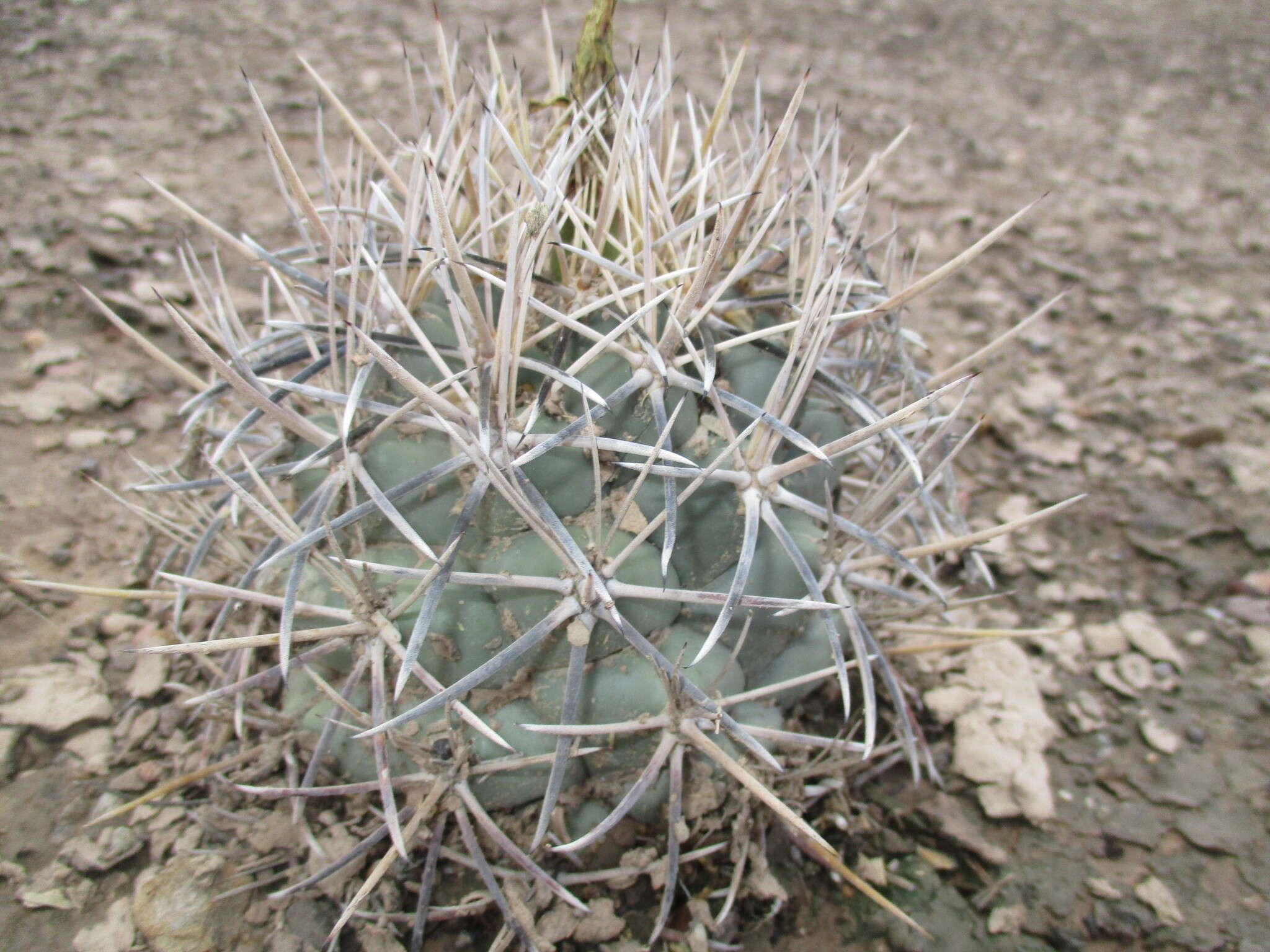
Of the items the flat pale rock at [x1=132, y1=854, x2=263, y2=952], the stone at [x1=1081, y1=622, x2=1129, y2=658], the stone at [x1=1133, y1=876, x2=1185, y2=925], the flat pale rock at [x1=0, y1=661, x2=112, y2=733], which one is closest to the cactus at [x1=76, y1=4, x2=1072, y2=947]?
the flat pale rock at [x1=132, y1=854, x2=263, y2=952]

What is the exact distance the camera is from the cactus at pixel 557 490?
0.91 m

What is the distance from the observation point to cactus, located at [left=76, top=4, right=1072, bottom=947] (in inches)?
35.9

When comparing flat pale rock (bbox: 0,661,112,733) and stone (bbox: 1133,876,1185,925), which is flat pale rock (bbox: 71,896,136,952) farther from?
stone (bbox: 1133,876,1185,925)

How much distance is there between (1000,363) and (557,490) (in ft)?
6.20

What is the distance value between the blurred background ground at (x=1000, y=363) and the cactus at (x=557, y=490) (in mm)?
389

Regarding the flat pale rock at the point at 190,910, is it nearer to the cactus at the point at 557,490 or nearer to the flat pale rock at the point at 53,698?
the cactus at the point at 557,490

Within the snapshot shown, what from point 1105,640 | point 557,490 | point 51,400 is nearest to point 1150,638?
point 1105,640

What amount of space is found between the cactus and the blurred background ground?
389 millimetres

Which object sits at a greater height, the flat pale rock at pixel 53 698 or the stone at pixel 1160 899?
the flat pale rock at pixel 53 698

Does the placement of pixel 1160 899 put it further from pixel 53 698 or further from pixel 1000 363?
pixel 53 698

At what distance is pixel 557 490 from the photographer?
992 millimetres

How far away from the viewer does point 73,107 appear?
2648 millimetres

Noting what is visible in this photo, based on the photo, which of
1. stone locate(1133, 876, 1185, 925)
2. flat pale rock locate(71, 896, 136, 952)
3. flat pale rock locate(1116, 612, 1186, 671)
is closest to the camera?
flat pale rock locate(71, 896, 136, 952)

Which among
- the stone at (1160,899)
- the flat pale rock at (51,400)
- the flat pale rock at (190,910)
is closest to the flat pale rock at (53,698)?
the flat pale rock at (190,910)
